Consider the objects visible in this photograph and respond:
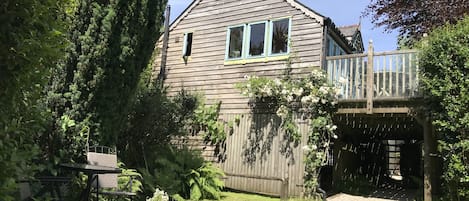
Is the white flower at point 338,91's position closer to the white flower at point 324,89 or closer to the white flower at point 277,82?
the white flower at point 324,89

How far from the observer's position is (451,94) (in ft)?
25.0

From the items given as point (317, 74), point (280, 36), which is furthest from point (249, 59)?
point (317, 74)

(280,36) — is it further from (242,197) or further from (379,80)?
(242,197)

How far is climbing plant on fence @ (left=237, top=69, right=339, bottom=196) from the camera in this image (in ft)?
32.9

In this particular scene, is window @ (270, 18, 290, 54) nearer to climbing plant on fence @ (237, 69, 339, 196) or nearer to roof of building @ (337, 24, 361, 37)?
climbing plant on fence @ (237, 69, 339, 196)

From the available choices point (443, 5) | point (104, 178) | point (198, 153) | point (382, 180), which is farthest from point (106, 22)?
point (382, 180)

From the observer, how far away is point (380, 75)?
374 inches

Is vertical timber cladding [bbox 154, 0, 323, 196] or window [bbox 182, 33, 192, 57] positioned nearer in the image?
vertical timber cladding [bbox 154, 0, 323, 196]

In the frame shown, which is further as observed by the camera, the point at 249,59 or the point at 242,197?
the point at 249,59

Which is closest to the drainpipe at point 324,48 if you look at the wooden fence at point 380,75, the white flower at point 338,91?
the wooden fence at point 380,75

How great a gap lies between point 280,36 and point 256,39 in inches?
29.4

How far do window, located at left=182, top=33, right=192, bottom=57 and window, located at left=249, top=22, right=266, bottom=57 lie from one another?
2351mm

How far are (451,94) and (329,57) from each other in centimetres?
347

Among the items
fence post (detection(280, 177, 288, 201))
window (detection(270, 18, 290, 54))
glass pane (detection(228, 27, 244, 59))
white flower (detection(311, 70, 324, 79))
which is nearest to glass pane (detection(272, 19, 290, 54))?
window (detection(270, 18, 290, 54))
